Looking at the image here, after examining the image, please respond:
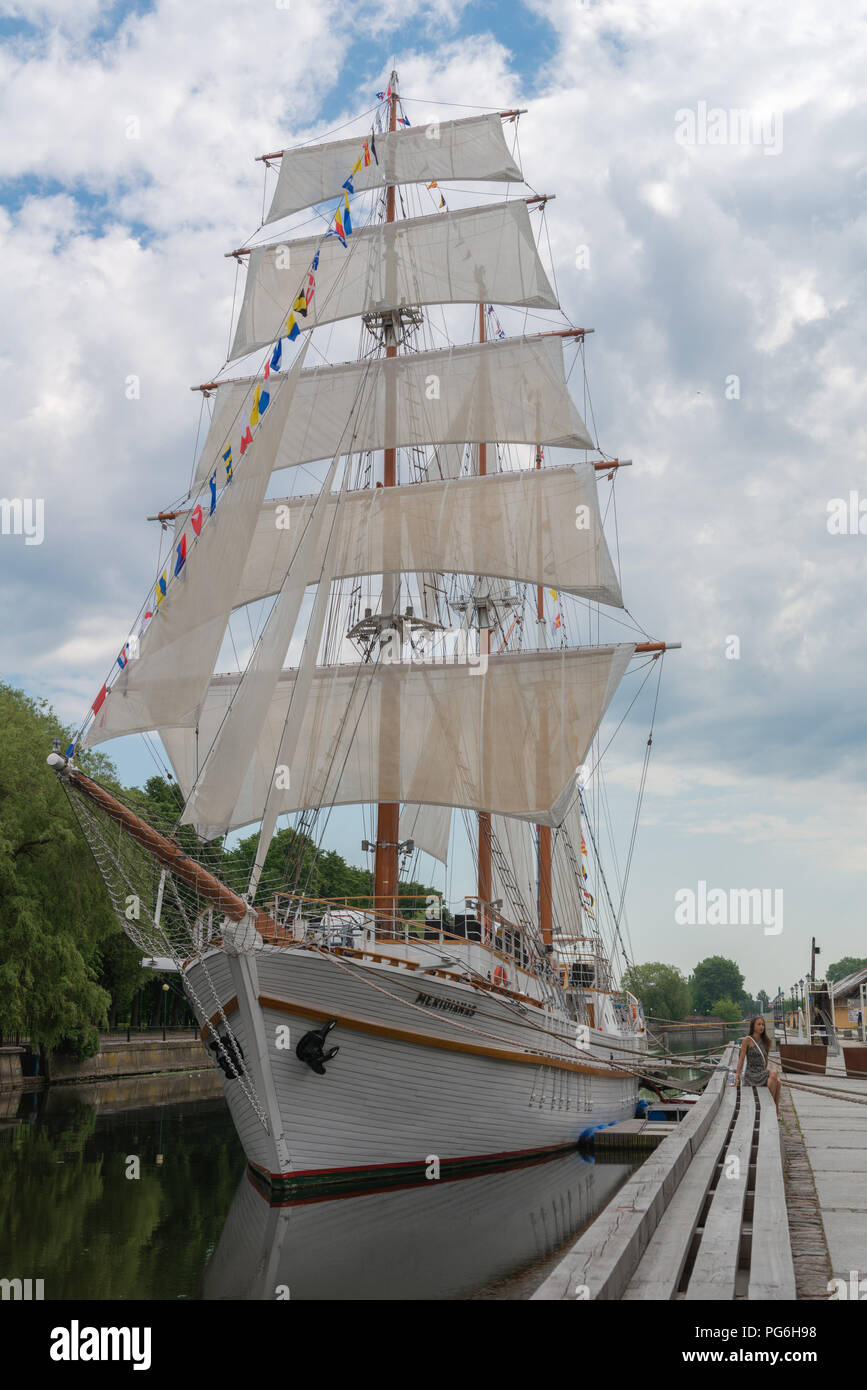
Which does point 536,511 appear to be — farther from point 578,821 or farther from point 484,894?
point 578,821

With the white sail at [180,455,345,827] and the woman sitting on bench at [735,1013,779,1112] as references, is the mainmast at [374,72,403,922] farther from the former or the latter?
the woman sitting on bench at [735,1013,779,1112]

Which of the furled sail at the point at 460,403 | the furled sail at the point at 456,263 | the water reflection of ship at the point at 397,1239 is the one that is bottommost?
the water reflection of ship at the point at 397,1239

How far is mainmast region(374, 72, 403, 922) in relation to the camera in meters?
21.5

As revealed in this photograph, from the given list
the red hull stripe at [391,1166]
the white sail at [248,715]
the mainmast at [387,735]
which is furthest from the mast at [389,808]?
the red hull stripe at [391,1166]

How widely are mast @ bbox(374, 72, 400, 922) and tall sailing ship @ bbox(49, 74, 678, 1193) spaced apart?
7 centimetres

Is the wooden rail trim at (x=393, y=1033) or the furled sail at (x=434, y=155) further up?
the furled sail at (x=434, y=155)

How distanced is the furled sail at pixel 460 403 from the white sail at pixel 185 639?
1145 centimetres

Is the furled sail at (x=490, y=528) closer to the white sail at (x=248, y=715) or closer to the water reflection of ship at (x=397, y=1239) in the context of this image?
the white sail at (x=248, y=715)

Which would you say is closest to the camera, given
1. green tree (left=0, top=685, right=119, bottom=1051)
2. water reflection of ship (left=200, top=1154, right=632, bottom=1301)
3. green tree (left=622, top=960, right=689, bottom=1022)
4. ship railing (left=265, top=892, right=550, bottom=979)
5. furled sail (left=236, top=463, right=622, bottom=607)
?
water reflection of ship (left=200, top=1154, right=632, bottom=1301)

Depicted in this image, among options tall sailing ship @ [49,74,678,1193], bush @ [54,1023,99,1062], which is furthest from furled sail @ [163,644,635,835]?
bush @ [54,1023,99,1062]

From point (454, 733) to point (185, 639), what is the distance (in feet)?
29.7

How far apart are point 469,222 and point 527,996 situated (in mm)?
19813

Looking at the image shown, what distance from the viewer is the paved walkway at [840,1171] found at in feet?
19.5

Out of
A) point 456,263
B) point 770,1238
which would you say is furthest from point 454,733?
point 770,1238
